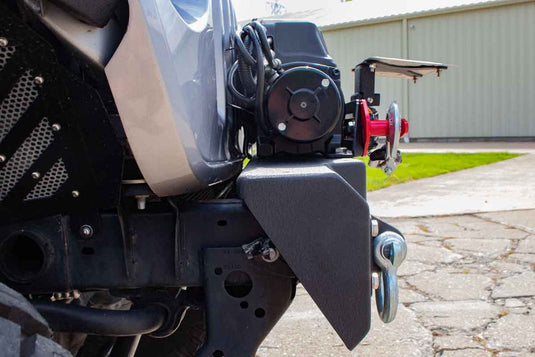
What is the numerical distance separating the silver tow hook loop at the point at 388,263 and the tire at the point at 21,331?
0.70 metres

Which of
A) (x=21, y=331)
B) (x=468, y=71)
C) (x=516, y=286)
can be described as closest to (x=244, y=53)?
(x=21, y=331)

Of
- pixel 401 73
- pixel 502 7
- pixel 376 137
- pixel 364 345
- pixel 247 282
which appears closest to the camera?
pixel 247 282

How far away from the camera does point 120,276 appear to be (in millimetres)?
1521

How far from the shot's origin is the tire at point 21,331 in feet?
3.38

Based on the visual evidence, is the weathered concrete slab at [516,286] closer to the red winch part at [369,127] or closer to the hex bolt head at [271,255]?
the red winch part at [369,127]

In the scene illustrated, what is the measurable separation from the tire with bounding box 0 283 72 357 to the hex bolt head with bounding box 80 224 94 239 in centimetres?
34

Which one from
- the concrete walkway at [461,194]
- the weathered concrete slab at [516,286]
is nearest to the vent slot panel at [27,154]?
the weathered concrete slab at [516,286]

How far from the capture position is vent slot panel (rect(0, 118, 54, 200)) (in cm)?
125

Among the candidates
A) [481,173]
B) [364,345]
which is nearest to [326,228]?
[364,345]

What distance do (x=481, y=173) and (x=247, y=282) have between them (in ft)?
28.7

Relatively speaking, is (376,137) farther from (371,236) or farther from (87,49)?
(87,49)

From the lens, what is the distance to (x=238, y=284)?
4.92 feet

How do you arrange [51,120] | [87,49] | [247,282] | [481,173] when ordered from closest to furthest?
[87,49] → [51,120] → [247,282] → [481,173]

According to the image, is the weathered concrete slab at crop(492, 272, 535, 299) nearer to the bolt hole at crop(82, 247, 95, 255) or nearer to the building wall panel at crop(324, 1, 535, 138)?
the bolt hole at crop(82, 247, 95, 255)
